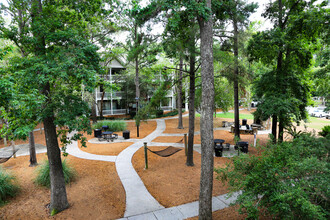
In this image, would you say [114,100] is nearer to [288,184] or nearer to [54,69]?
[54,69]

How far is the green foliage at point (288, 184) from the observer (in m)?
3.35

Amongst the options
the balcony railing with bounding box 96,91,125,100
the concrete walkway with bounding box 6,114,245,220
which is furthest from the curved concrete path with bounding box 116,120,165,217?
the balcony railing with bounding box 96,91,125,100

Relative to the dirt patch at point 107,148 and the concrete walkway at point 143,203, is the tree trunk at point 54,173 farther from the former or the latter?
the dirt patch at point 107,148

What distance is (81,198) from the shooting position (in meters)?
6.99

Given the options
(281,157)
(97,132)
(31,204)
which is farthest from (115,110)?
(281,157)

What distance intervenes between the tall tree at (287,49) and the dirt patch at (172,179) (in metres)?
4.11

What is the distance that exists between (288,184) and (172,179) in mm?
5240

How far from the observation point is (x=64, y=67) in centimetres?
498

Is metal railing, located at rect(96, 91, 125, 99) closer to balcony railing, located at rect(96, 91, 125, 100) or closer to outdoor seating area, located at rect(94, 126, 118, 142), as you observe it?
balcony railing, located at rect(96, 91, 125, 100)

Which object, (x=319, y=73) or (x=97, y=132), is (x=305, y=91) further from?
(x=97, y=132)

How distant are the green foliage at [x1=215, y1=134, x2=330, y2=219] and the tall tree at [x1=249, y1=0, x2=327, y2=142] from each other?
4329 millimetres

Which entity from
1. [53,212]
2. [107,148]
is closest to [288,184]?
[53,212]

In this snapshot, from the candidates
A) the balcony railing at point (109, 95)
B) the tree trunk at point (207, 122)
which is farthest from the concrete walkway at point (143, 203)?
the balcony railing at point (109, 95)

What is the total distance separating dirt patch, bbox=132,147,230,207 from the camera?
22.7 ft
